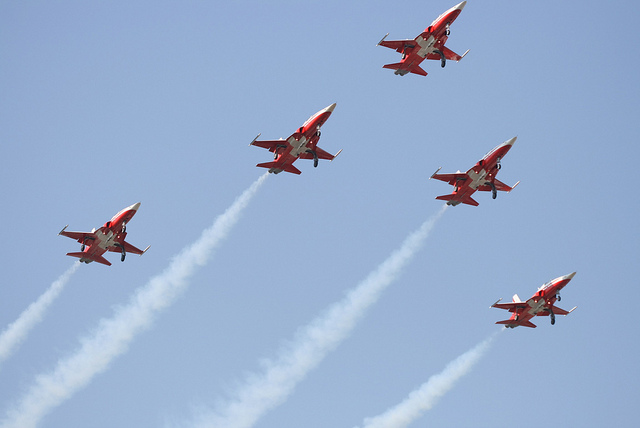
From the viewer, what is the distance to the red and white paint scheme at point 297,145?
78125 mm

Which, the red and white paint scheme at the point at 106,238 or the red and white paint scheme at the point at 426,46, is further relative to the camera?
the red and white paint scheme at the point at 426,46

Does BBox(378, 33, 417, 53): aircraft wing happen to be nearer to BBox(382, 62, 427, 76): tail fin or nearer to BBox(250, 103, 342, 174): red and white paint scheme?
BBox(382, 62, 427, 76): tail fin

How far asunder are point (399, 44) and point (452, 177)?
12.4 meters

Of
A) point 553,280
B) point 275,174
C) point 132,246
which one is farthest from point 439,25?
point 132,246

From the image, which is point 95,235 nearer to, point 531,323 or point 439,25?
point 439,25

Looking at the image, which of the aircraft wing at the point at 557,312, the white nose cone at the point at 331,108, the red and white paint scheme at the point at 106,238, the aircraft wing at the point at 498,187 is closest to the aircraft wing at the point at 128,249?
the red and white paint scheme at the point at 106,238

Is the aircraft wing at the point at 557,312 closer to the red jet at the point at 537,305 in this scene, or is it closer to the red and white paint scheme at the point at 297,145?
the red jet at the point at 537,305

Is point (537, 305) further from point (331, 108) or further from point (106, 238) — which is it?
point (106, 238)

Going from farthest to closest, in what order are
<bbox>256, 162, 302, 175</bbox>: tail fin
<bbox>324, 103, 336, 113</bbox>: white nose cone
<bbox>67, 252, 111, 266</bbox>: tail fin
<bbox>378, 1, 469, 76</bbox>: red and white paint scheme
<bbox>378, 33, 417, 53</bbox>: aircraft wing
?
<bbox>378, 33, 417, 53</bbox>: aircraft wing → <bbox>378, 1, 469, 76</bbox>: red and white paint scheme → <bbox>67, 252, 111, 266</bbox>: tail fin → <bbox>256, 162, 302, 175</bbox>: tail fin → <bbox>324, 103, 336, 113</bbox>: white nose cone

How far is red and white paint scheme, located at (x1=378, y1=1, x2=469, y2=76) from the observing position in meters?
82.6

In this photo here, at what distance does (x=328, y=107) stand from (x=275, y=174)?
26.0 ft

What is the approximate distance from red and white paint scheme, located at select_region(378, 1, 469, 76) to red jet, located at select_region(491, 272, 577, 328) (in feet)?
71.8

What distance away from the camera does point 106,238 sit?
80.2 metres

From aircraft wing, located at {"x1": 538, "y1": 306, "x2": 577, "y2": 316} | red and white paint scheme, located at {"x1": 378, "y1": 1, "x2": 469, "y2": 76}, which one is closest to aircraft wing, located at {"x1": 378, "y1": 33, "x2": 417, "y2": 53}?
red and white paint scheme, located at {"x1": 378, "y1": 1, "x2": 469, "y2": 76}
